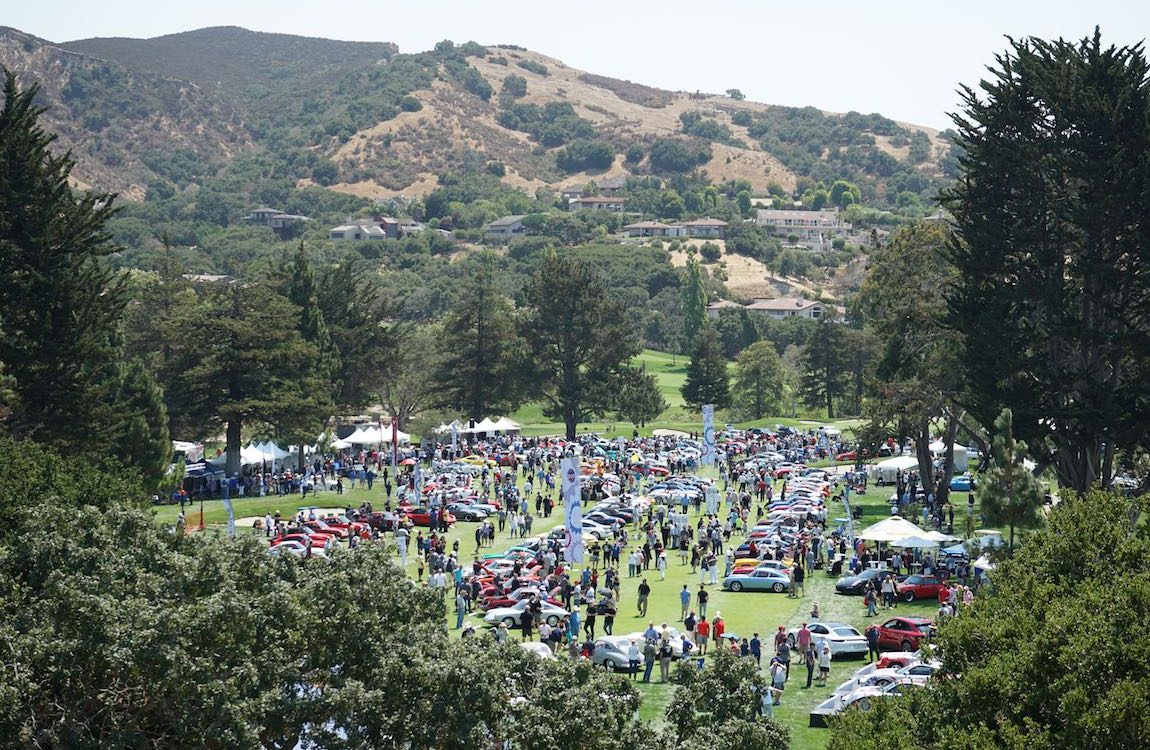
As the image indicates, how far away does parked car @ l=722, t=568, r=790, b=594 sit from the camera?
41.6m

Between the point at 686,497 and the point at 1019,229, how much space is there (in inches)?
781

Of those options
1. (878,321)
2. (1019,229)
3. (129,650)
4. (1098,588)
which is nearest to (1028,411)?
(1019,229)

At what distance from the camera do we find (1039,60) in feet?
143

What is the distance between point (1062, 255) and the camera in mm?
43375

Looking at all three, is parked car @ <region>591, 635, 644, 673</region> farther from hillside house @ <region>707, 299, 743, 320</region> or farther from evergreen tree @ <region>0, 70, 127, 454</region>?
hillside house @ <region>707, 299, 743, 320</region>

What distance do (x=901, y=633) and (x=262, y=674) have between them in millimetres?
17866

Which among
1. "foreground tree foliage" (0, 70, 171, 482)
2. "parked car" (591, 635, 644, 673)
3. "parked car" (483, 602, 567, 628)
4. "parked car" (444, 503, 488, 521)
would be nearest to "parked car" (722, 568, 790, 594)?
"parked car" (483, 602, 567, 628)

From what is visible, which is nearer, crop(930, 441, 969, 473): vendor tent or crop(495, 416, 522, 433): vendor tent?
crop(930, 441, 969, 473): vendor tent

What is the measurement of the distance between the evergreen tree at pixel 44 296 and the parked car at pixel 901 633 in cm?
2572

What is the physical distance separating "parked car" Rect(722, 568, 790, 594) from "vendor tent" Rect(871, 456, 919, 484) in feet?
74.0

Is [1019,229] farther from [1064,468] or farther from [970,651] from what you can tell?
[970,651]

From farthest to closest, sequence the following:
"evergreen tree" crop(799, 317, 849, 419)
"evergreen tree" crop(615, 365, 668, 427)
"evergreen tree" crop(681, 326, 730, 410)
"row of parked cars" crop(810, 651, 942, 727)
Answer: "evergreen tree" crop(799, 317, 849, 419)
"evergreen tree" crop(681, 326, 730, 410)
"evergreen tree" crop(615, 365, 668, 427)
"row of parked cars" crop(810, 651, 942, 727)

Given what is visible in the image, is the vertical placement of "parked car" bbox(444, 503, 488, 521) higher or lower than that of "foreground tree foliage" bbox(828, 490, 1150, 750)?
lower

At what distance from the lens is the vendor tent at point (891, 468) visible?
62906 millimetres
